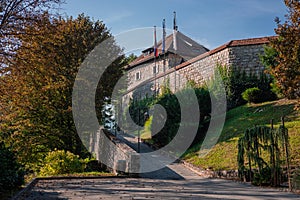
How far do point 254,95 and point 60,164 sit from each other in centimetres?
1225

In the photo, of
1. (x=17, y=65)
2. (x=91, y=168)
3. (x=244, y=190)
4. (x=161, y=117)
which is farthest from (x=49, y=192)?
(x=161, y=117)

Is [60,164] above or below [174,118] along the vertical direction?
below

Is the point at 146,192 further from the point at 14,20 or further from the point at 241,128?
the point at 241,128

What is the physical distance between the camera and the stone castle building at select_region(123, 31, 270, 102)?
23.5 meters

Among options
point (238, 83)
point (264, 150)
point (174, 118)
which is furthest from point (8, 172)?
point (238, 83)

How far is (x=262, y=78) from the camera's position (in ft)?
74.7

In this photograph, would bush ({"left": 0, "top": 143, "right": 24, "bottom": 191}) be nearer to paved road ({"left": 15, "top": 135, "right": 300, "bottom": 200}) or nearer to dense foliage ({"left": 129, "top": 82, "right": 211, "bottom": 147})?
paved road ({"left": 15, "top": 135, "right": 300, "bottom": 200})

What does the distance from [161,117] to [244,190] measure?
40.4 feet

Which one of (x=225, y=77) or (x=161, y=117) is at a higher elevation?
(x=225, y=77)

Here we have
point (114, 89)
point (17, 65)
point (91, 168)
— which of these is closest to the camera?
point (17, 65)

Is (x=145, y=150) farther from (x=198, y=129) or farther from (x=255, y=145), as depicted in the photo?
(x=255, y=145)

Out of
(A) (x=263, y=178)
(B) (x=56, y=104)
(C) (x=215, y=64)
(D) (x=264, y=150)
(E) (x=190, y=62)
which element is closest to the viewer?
(A) (x=263, y=178)

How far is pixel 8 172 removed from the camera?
351 inches

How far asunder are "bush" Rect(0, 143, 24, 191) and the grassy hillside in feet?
25.1
